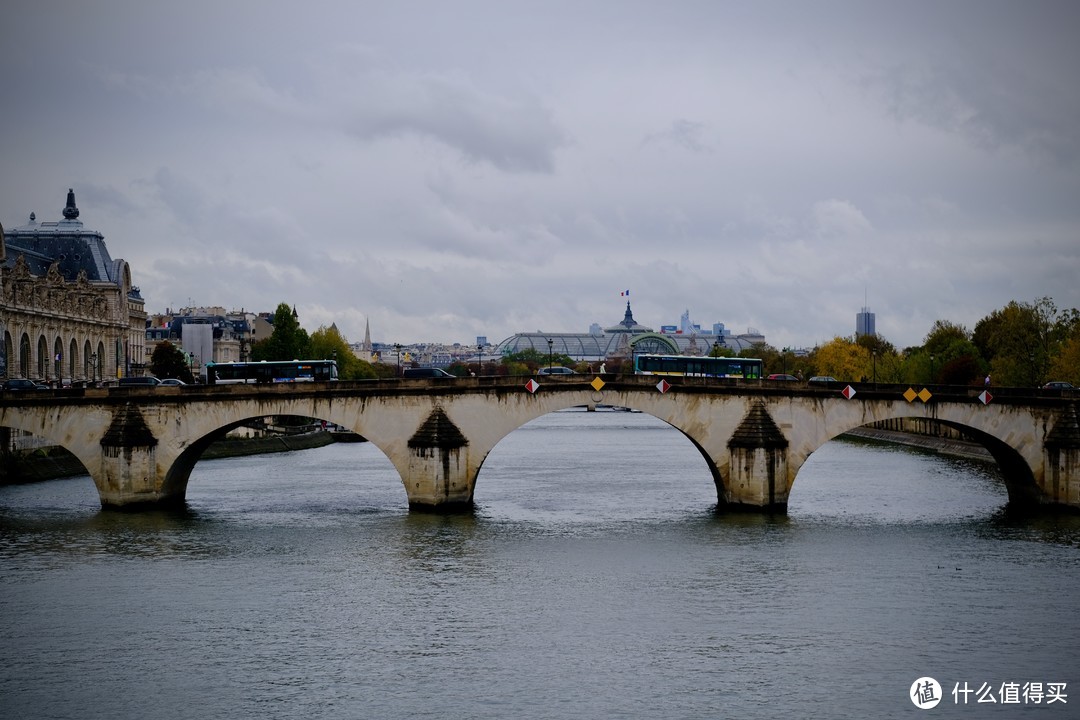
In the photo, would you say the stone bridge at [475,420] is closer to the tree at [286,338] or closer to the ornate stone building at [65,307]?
the ornate stone building at [65,307]

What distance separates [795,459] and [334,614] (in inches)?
976

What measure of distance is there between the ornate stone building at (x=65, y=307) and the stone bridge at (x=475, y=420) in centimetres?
3810

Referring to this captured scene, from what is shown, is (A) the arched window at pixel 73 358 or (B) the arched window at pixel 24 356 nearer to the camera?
(B) the arched window at pixel 24 356

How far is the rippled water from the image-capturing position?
33.3 meters

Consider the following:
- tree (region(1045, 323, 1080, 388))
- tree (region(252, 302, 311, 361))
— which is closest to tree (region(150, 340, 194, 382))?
tree (region(252, 302, 311, 361))

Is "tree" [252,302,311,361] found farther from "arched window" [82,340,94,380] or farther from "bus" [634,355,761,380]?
"bus" [634,355,761,380]

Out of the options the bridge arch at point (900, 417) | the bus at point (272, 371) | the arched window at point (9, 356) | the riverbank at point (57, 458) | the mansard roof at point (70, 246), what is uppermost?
the mansard roof at point (70, 246)

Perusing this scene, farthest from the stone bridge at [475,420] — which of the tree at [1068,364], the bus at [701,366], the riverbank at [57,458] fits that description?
the tree at [1068,364]

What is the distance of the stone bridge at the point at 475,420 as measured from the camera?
190ft

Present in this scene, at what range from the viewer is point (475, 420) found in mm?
58750

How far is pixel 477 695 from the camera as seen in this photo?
33.1 m

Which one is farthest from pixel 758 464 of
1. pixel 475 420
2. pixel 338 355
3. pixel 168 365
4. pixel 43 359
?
pixel 338 355

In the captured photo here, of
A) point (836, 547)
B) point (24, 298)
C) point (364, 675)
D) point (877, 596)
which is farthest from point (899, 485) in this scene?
point (24, 298)

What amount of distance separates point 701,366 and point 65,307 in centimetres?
5954
